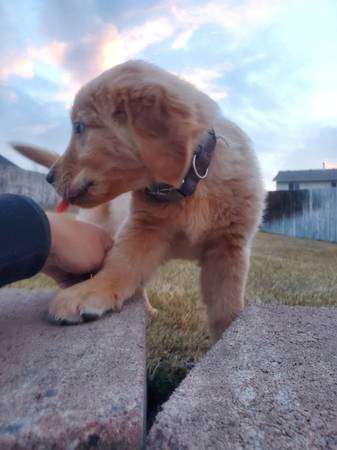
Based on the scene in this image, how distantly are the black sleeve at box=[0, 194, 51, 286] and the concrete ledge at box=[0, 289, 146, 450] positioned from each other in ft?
0.77

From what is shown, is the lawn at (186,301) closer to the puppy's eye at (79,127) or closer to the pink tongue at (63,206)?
the pink tongue at (63,206)

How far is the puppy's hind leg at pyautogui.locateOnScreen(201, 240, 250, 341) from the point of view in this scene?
2.08 m

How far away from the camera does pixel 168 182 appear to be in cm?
179

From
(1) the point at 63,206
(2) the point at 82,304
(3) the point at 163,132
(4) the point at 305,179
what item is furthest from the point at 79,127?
(4) the point at 305,179

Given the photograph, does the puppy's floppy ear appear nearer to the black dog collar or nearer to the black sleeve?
the black dog collar

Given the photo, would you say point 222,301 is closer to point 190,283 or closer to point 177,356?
point 177,356

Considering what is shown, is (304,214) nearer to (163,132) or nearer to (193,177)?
(193,177)

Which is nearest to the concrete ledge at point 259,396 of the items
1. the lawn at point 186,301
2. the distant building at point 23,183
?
the lawn at point 186,301

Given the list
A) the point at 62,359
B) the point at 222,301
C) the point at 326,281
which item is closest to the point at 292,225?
the point at 326,281

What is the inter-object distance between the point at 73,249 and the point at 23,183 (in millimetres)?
8646

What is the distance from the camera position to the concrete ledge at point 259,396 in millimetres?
952

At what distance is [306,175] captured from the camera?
112ft

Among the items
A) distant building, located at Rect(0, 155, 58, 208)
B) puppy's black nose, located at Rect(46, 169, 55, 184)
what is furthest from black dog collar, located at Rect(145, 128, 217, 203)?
distant building, located at Rect(0, 155, 58, 208)

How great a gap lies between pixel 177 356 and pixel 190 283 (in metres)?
1.74
